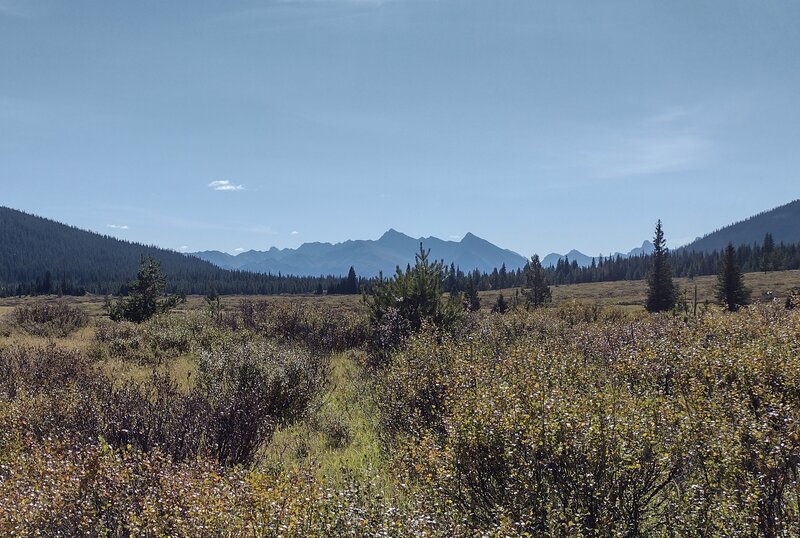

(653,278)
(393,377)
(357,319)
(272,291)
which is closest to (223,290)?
(272,291)

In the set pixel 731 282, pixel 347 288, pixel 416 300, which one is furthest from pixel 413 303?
pixel 347 288

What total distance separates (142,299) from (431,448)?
90.7 feet

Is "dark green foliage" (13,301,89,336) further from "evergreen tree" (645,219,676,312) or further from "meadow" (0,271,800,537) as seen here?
"evergreen tree" (645,219,676,312)

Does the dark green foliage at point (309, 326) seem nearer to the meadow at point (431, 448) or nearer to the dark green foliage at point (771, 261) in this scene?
the meadow at point (431, 448)

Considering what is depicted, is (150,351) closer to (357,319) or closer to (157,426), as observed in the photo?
(357,319)

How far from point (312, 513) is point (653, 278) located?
2679 inches

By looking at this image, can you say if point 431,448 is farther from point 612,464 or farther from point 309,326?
point 309,326

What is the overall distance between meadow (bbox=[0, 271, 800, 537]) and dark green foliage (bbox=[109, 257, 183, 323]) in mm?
18079

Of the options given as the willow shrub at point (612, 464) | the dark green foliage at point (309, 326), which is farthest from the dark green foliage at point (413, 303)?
the willow shrub at point (612, 464)

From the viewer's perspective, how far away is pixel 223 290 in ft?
587

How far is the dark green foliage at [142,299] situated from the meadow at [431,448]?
59.3ft

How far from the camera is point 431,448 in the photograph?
5078 millimetres

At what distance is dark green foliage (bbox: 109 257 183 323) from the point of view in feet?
91.5

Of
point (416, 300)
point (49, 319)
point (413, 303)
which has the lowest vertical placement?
point (49, 319)
